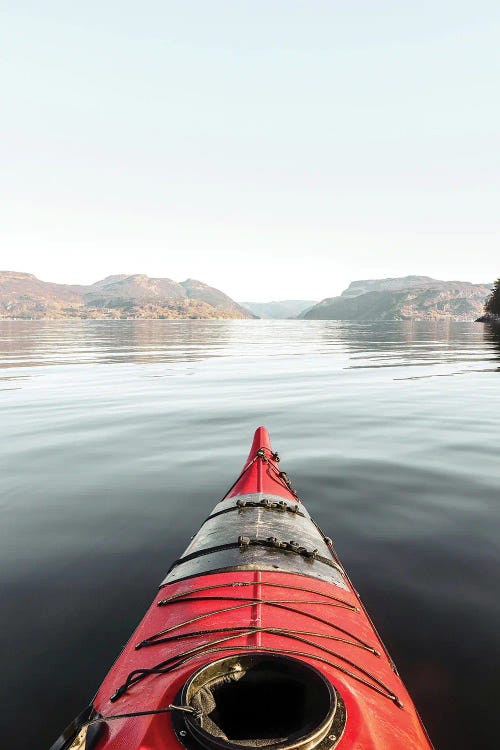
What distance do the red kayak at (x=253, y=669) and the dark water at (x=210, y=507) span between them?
1335mm

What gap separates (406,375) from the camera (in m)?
30.5

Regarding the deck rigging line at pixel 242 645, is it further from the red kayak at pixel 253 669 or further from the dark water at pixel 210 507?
the dark water at pixel 210 507

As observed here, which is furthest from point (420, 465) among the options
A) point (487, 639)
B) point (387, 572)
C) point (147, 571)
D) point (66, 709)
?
point (66, 709)

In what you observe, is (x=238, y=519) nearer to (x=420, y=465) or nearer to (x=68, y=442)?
(x=420, y=465)

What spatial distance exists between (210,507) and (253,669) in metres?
6.85

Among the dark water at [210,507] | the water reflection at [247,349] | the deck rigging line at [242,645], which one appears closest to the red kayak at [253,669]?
the deck rigging line at [242,645]

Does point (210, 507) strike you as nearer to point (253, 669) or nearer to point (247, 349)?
point (253, 669)

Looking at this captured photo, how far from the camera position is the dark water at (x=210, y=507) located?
525 cm

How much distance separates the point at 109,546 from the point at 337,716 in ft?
20.5

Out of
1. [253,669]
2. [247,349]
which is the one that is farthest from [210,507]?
[247,349]

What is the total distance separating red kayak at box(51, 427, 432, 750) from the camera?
2.96 m

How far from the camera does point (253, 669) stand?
11.1 feet

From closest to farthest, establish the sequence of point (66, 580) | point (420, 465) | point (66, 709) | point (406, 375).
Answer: point (66, 709) → point (66, 580) → point (420, 465) → point (406, 375)

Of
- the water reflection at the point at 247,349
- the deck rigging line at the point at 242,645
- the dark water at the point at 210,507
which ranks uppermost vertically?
the water reflection at the point at 247,349
